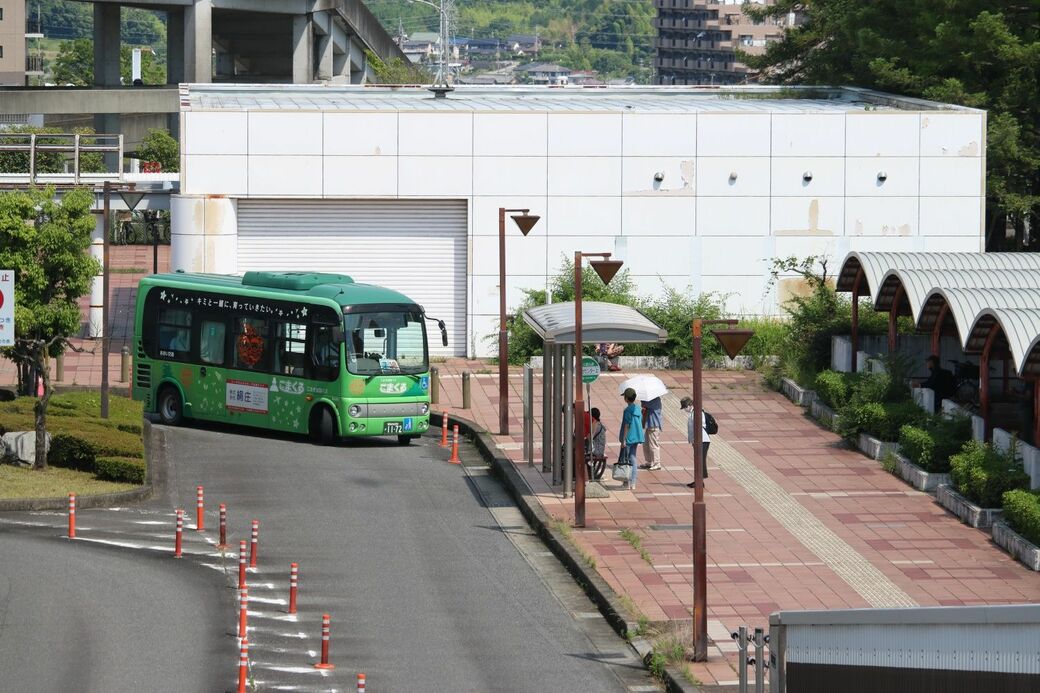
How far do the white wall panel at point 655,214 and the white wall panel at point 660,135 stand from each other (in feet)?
3.84

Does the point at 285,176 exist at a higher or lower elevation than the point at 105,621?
higher

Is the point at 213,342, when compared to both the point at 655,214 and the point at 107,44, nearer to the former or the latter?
the point at 655,214

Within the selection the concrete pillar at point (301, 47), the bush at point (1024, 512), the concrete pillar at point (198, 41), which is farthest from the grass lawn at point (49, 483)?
the concrete pillar at point (301, 47)

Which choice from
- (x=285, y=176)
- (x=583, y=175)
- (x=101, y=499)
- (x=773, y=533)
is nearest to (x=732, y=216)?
(x=583, y=175)

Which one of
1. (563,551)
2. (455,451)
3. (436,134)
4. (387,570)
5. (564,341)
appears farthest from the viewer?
(436,134)

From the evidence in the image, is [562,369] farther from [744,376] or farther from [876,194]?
[876,194]

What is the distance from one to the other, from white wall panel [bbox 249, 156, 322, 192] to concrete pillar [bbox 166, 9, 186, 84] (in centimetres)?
3636

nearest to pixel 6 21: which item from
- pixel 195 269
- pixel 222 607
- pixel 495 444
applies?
pixel 195 269

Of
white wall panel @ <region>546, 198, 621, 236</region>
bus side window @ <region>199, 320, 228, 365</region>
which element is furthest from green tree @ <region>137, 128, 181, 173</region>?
bus side window @ <region>199, 320, 228, 365</region>

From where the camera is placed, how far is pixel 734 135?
4081 cm

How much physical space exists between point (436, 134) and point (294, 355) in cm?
1123

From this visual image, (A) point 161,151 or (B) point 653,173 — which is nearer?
(B) point 653,173

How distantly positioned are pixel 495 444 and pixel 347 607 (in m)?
11.0

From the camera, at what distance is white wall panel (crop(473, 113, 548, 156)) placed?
40438 mm
